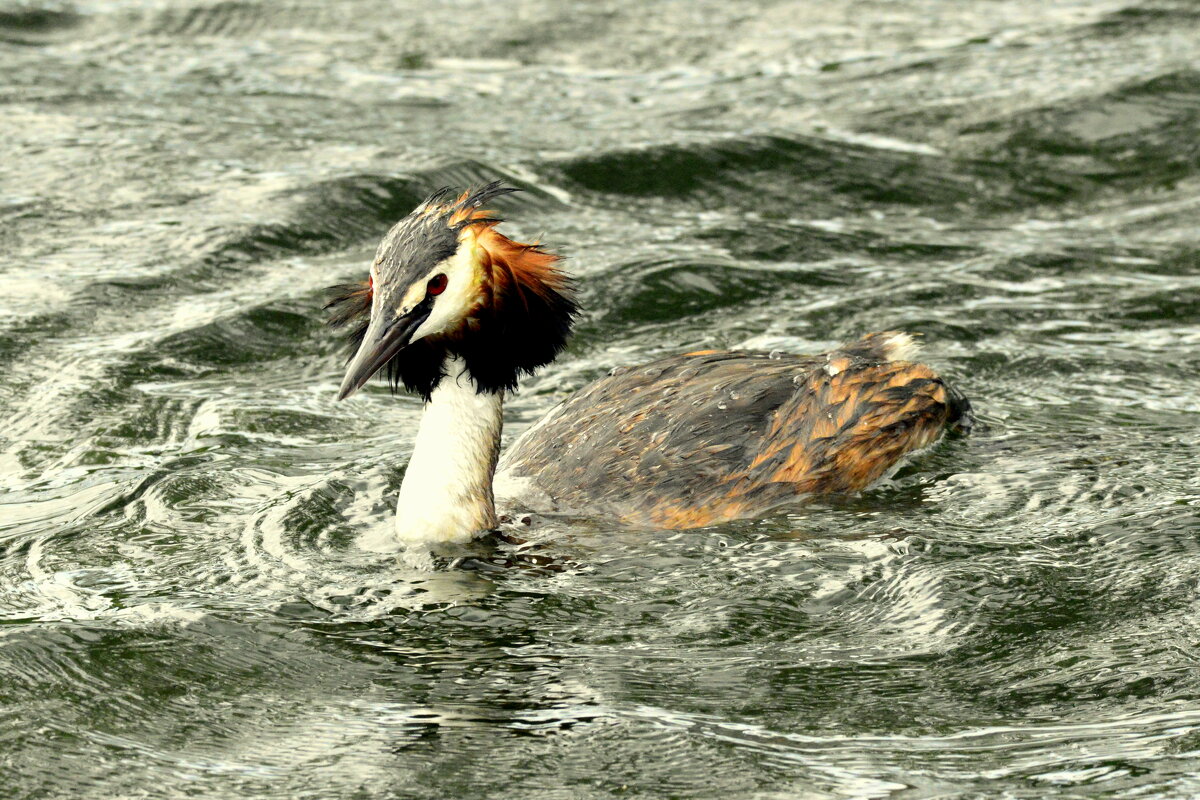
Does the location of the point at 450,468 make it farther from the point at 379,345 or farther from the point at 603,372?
the point at 603,372

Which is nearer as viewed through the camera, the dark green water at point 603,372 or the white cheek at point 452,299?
the dark green water at point 603,372

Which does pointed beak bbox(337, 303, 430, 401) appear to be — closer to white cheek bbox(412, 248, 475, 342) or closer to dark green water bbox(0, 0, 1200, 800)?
white cheek bbox(412, 248, 475, 342)

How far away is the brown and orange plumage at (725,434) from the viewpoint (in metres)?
7.48

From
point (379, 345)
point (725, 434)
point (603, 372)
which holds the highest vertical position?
point (379, 345)

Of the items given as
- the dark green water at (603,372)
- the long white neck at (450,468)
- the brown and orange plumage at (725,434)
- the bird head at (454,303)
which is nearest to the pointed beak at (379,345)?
the bird head at (454,303)

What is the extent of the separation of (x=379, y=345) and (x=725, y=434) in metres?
1.76

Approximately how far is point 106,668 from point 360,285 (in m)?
1.94

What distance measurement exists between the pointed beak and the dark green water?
81 cm

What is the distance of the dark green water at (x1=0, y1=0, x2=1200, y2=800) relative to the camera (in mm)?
5516

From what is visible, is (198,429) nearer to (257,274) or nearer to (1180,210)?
(257,274)

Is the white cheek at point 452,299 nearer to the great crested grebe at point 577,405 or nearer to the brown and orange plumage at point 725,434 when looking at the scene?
the great crested grebe at point 577,405

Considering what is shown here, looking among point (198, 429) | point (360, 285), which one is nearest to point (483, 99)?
point (198, 429)

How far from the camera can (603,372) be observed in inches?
367

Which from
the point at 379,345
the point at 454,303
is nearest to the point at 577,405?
the point at 454,303
